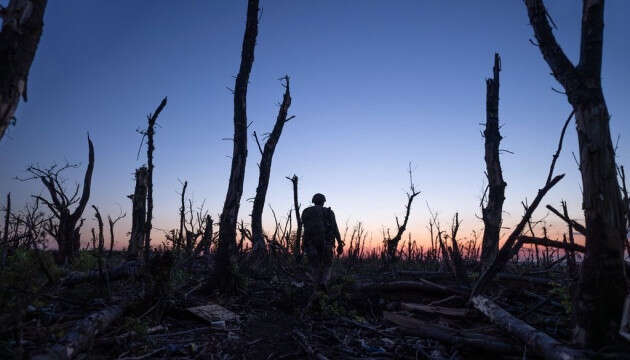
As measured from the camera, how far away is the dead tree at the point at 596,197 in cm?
352

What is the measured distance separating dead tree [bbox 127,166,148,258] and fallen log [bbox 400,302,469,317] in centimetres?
907

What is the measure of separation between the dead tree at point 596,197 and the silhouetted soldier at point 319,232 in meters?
6.27

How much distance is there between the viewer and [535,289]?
25.0ft

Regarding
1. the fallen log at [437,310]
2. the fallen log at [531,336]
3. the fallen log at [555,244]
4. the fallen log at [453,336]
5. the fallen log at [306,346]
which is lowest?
the fallen log at [306,346]

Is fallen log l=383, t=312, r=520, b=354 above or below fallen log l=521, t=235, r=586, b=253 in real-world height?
below

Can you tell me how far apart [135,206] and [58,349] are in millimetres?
10074

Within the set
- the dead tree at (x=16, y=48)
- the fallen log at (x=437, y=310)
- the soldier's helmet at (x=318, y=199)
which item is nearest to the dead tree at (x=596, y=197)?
the fallen log at (x=437, y=310)

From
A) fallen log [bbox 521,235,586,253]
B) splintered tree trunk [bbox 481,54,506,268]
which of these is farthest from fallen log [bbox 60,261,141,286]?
splintered tree trunk [bbox 481,54,506,268]

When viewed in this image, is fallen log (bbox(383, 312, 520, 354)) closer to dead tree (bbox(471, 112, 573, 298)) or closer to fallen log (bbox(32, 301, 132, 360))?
dead tree (bbox(471, 112, 573, 298))

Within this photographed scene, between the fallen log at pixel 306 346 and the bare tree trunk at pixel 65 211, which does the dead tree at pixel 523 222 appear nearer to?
the fallen log at pixel 306 346

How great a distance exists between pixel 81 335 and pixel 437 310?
5319 millimetres

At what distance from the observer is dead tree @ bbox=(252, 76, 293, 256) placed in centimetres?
1286

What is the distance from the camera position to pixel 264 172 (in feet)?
46.6

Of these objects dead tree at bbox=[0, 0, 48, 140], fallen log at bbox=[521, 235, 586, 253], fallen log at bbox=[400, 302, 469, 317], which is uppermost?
dead tree at bbox=[0, 0, 48, 140]
